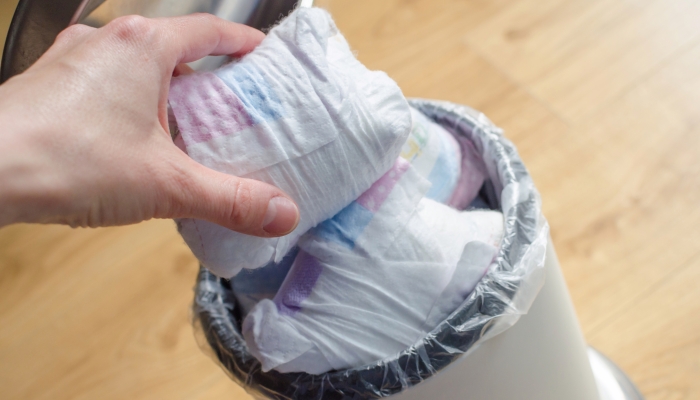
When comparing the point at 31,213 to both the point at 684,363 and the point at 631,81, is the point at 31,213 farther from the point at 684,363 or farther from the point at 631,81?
the point at 631,81

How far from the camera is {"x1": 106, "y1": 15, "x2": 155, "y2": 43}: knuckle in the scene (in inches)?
15.0

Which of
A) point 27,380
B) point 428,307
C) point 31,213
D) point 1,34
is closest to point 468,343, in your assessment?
point 428,307

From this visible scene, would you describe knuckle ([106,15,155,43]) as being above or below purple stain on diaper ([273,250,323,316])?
above

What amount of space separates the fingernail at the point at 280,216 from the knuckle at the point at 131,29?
13 centimetres

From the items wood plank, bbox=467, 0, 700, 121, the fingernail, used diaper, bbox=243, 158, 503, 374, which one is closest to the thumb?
the fingernail

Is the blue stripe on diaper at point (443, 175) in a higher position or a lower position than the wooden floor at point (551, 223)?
higher

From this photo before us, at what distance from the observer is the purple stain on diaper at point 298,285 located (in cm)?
51

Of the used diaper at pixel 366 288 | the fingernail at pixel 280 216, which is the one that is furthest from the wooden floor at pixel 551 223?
the fingernail at pixel 280 216

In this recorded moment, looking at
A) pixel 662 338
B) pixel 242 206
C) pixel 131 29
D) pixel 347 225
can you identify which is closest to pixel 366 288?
pixel 347 225

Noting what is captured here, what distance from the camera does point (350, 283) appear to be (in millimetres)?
500

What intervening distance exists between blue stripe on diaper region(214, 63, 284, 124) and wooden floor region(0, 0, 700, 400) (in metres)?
0.48

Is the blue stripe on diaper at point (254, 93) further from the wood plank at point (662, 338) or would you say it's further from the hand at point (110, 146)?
the wood plank at point (662, 338)

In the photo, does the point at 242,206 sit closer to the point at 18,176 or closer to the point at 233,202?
the point at 233,202

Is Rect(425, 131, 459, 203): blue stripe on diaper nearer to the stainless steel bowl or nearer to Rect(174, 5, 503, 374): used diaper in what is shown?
Rect(174, 5, 503, 374): used diaper
